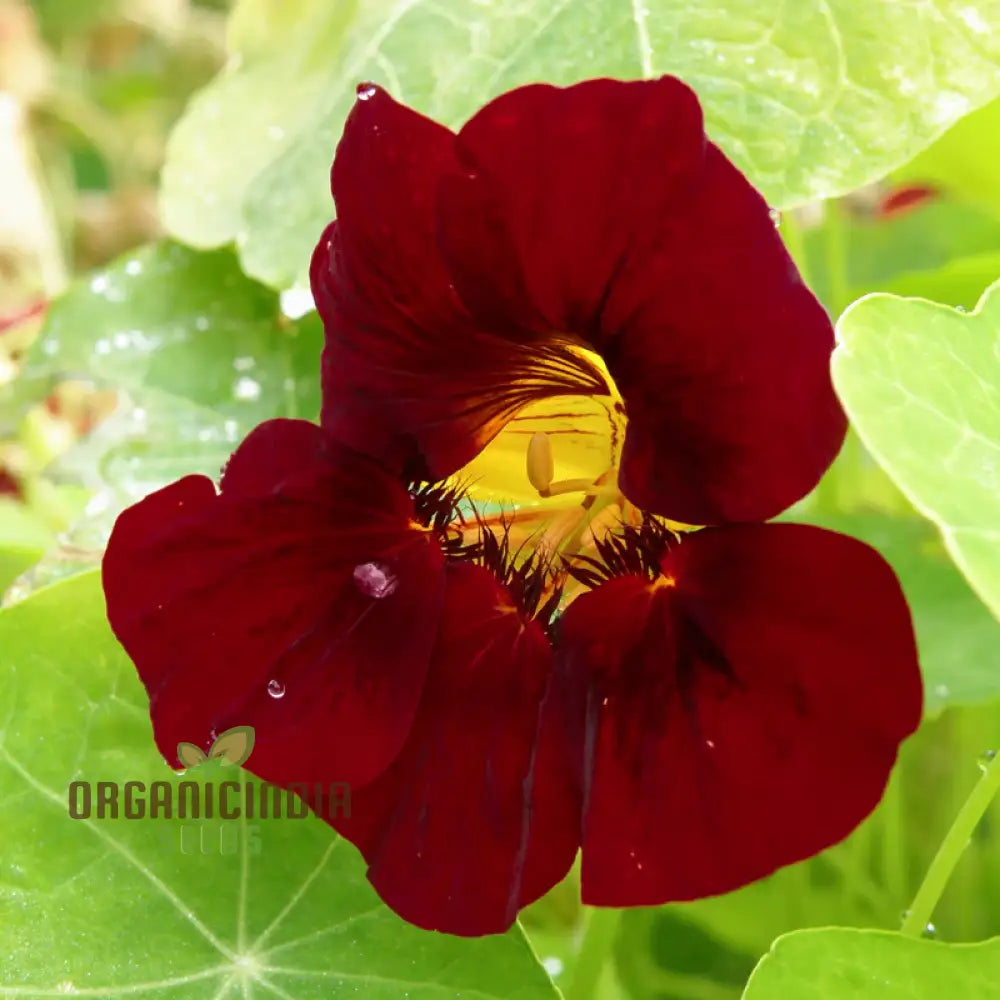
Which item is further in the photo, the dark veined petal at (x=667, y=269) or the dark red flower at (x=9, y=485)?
the dark red flower at (x=9, y=485)

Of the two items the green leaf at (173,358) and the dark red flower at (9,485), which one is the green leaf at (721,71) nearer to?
the green leaf at (173,358)

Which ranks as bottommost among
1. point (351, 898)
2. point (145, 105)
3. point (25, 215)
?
point (145, 105)

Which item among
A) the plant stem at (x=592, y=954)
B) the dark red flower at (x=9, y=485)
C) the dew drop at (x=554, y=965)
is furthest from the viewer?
the dark red flower at (x=9, y=485)

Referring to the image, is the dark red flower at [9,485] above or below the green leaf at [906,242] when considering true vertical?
below

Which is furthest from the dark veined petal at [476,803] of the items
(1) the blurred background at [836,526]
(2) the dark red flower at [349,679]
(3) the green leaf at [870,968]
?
(1) the blurred background at [836,526]

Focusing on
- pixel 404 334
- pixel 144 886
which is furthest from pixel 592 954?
pixel 404 334

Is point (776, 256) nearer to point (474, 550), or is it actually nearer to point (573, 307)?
point (573, 307)

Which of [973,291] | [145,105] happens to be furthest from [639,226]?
[145,105]
